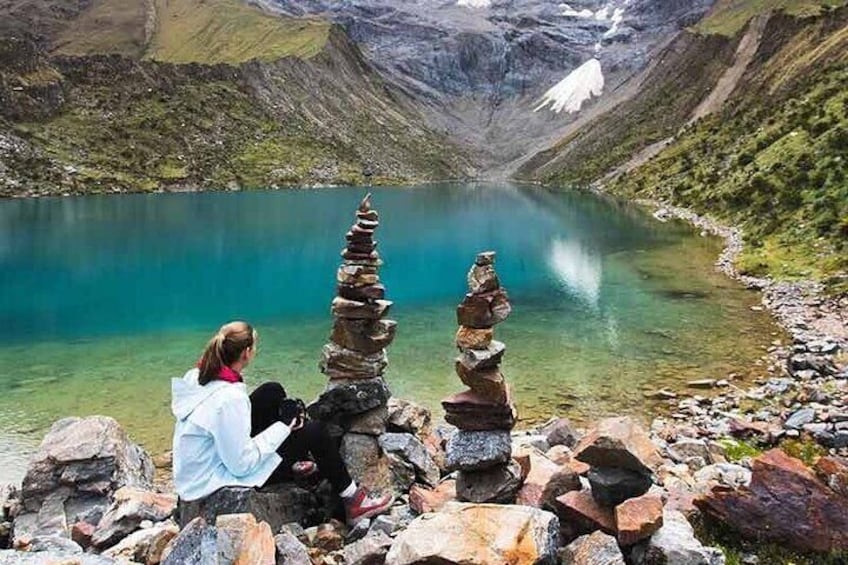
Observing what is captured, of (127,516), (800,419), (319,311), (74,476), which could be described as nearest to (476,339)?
(127,516)

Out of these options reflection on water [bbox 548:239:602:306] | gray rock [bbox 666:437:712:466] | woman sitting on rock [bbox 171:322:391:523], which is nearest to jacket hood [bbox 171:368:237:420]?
woman sitting on rock [bbox 171:322:391:523]

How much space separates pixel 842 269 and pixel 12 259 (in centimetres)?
5975

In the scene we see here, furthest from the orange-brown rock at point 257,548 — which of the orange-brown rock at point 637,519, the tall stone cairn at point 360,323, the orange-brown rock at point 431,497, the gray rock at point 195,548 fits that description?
the tall stone cairn at point 360,323

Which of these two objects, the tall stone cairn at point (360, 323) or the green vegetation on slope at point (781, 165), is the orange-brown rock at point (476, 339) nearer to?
the tall stone cairn at point (360, 323)

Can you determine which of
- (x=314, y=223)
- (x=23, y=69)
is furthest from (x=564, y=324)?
(x=23, y=69)

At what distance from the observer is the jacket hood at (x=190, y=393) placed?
29.7 ft

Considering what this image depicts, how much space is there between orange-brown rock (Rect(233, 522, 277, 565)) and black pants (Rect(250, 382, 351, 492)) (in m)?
1.90

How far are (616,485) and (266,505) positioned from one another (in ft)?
15.4

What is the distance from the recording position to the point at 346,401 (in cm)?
1295

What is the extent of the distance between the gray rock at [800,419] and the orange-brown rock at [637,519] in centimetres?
1120

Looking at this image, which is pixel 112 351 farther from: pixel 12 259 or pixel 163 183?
pixel 163 183

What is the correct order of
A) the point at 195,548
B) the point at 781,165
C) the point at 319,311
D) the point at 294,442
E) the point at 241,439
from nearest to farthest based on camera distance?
the point at 195,548, the point at 241,439, the point at 294,442, the point at 319,311, the point at 781,165

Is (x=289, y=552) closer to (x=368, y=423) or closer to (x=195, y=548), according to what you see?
(x=195, y=548)

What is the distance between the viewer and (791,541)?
9.60m
